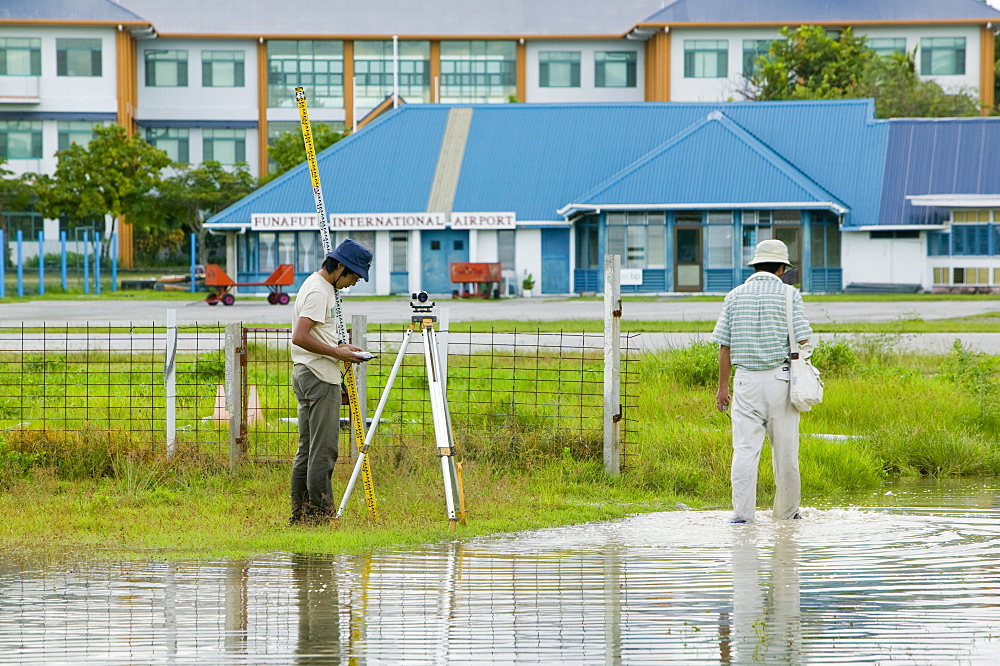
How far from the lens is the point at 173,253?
67062mm

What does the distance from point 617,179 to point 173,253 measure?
103 feet

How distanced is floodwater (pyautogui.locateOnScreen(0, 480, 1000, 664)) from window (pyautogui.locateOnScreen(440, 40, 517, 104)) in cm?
6095

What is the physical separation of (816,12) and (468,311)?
134 feet

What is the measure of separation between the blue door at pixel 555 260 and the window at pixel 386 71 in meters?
26.0

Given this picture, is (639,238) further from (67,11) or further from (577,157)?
(67,11)

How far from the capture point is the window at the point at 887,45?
216 feet

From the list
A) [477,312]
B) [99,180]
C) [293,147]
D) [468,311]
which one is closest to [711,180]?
[468,311]

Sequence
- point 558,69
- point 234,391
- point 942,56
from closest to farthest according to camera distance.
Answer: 1. point 234,391
2. point 942,56
3. point 558,69

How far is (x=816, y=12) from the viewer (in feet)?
217

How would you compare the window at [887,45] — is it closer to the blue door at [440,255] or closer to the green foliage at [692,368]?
the blue door at [440,255]

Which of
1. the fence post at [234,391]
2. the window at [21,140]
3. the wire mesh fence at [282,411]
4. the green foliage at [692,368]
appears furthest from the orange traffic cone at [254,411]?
the window at [21,140]

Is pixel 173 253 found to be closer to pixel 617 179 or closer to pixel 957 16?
pixel 617 179

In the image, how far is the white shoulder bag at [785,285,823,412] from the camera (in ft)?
28.8

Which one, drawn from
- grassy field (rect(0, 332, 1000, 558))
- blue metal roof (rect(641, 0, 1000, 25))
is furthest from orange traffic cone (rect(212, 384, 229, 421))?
blue metal roof (rect(641, 0, 1000, 25))
